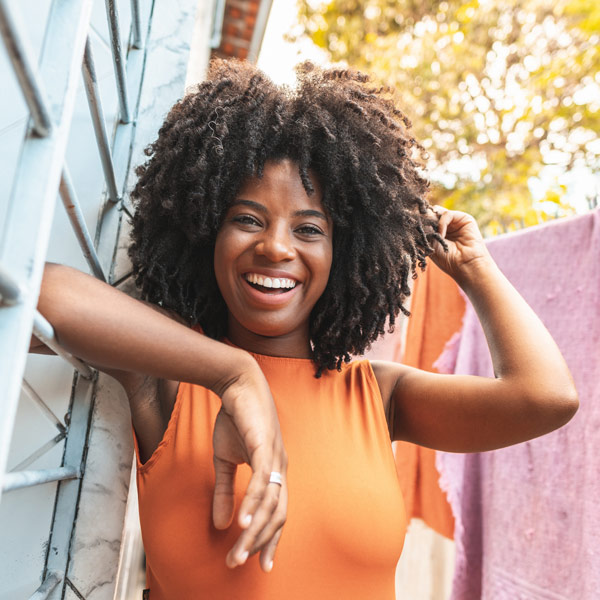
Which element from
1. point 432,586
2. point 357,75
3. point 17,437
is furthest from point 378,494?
point 432,586

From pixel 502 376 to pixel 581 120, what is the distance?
551cm

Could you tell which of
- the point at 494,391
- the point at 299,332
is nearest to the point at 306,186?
the point at 299,332

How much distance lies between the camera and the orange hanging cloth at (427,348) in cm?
206

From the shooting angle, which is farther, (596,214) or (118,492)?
(596,214)

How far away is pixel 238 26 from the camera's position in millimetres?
4426

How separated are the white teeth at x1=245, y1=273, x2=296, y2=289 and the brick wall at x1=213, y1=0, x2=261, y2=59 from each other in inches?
134

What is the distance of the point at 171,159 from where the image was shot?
3.92 ft

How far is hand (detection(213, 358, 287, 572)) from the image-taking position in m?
0.73

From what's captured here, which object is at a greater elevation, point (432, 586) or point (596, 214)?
point (596, 214)

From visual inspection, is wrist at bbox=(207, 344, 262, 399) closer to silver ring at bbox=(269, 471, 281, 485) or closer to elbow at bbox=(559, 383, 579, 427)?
silver ring at bbox=(269, 471, 281, 485)

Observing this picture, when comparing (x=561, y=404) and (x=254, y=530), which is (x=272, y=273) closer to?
(x=254, y=530)

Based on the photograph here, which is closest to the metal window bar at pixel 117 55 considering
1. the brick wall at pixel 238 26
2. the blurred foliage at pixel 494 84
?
the brick wall at pixel 238 26

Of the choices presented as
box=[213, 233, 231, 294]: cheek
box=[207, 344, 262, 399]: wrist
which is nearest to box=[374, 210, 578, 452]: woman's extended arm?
box=[213, 233, 231, 294]: cheek

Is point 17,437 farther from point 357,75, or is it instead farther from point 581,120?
point 581,120
